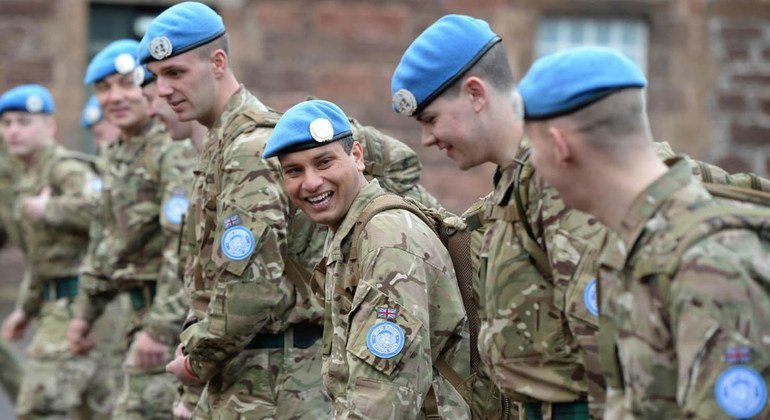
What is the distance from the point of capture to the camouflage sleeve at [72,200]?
1045 cm

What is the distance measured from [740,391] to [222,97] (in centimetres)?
355

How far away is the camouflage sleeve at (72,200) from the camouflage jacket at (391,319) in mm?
5309

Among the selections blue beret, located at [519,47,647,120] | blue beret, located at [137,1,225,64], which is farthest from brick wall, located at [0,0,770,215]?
blue beret, located at [519,47,647,120]

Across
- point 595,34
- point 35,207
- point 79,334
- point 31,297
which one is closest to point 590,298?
point 79,334

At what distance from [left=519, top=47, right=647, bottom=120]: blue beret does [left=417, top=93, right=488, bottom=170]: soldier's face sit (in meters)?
1.11

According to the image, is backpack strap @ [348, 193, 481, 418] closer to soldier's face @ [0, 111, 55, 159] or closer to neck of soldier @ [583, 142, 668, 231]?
neck of soldier @ [583, 142, 668, 231]

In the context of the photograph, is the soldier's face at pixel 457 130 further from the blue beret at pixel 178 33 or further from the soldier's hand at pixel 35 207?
the soldier's hand at pixel 35 207

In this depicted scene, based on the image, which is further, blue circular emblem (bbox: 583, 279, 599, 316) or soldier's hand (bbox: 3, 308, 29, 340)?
soldier's hand (bbox: 3, 308, 29, 340)

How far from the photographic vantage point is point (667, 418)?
11.9 ft

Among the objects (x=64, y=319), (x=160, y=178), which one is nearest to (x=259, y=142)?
(x=160, y=178)

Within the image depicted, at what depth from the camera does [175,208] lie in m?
8.13

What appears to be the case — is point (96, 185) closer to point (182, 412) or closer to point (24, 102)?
point (24, 102)

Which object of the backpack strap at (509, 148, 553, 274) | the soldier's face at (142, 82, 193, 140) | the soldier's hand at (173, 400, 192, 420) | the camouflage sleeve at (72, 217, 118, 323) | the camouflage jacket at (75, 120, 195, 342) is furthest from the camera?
the camouflage sleeve at (72, 217, 118, 323)

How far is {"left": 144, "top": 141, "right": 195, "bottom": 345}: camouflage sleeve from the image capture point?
8.02m
